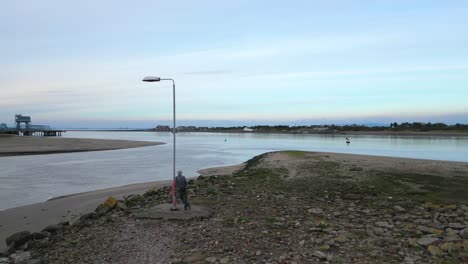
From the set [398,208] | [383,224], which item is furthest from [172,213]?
[398,208]

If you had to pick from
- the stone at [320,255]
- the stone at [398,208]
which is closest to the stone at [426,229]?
the stone at [398,208]

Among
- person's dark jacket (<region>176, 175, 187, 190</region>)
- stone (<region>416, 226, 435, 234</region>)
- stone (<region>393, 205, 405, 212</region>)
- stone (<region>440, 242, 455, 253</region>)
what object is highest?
person's dark jacket (<region>176, 175, 187, 190</region>)

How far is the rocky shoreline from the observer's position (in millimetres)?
8102

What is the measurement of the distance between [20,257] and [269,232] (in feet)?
20.7

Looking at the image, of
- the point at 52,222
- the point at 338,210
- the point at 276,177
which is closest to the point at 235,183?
the point at 276,177

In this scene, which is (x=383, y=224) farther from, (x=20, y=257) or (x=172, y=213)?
(x=20, y=257)

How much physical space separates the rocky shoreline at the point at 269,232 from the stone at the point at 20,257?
0.04m

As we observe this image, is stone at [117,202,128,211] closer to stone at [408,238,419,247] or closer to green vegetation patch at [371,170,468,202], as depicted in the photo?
stone at [408,238,419,247]

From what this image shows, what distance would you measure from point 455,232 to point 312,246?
401 cm

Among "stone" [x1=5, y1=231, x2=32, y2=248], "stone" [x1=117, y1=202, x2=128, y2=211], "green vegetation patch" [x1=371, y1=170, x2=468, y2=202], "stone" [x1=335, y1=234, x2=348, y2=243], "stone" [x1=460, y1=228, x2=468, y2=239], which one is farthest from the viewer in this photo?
"green vegetation patch" [x1=371, y1=170, x2=468, y2=202]

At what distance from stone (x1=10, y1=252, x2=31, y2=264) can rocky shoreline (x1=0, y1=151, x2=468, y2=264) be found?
35 millimetres

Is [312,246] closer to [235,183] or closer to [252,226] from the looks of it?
[252,226]

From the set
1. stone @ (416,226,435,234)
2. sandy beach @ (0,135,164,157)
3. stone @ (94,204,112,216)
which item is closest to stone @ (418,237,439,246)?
stone @ (416,226,435,234)

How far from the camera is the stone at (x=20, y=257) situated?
8880mm
